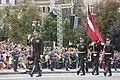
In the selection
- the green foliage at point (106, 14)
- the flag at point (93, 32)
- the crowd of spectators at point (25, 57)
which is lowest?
the green foliage at point (106, 14)

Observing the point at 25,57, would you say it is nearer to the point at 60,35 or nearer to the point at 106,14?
the point at 60,35

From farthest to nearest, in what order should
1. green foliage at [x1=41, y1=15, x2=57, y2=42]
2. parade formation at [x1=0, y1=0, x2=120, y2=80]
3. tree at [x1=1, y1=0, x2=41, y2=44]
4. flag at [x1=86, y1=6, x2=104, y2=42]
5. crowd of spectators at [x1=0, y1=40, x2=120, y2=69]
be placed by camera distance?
green foliage at [x1=41, y1=15, x2=57, y2=42] → tree at [x1=1, y1=0, x2=41, y2=44] → crowd of spectators at [x1=0, y1=40, x2=120, y2=69] → flag at [x1=86, y1=6, x2=104, y2=42] → parade formation at [x1=0, y1=0, x2=120, y2=80]

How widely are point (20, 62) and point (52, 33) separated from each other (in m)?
30.9

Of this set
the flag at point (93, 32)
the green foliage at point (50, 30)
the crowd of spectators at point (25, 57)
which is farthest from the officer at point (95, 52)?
the green foliage at point (50, 30)

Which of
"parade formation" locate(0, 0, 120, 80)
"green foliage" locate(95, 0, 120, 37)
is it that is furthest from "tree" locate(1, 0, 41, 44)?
"green foliage" locate(95, 0, 120, 37)

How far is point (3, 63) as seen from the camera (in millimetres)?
27469

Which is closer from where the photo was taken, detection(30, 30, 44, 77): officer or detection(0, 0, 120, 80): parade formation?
detection(30, 30, 44, 77): officer

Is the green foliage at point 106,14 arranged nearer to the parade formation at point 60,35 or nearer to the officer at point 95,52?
the parade formation at point 60,35

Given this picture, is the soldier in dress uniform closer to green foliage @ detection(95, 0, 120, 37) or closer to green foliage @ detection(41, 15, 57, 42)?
green foliage @ detection(95, 0, 120, 37)

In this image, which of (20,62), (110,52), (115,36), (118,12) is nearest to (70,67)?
(20,62)

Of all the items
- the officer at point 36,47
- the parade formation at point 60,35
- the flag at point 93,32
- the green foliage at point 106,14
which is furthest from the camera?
the green foliage at point 106,14

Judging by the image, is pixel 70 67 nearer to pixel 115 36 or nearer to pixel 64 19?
pixel 115 36

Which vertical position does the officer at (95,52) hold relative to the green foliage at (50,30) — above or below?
above

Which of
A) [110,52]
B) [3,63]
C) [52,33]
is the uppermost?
[110,52]
